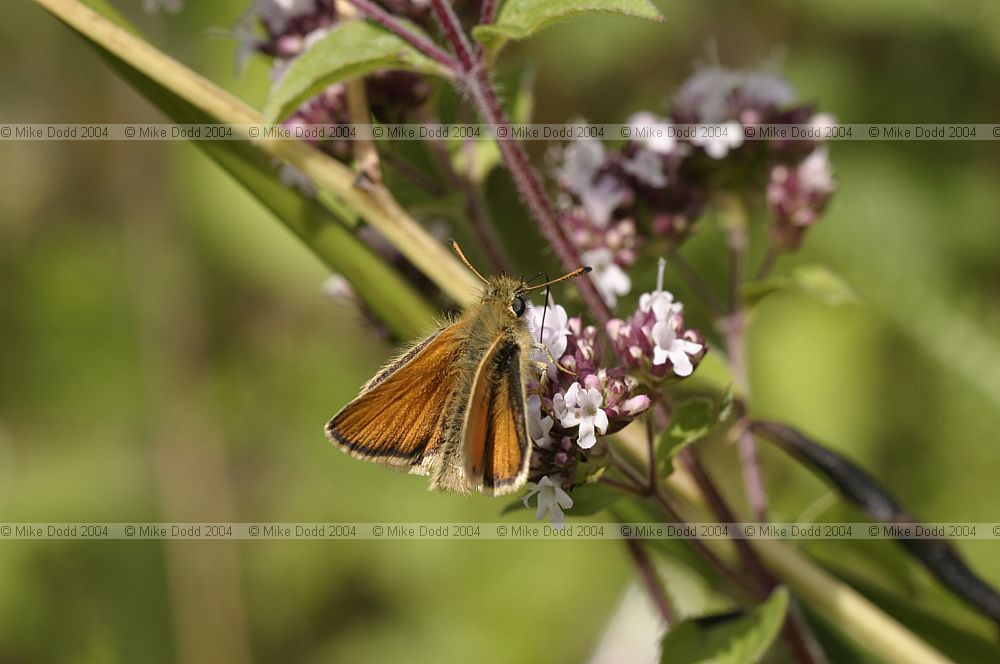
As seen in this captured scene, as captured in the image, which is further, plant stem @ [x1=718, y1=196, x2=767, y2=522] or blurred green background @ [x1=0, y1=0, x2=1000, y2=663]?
blurred green background @ [x1=0, y1=0, x2=1000, y2=663]

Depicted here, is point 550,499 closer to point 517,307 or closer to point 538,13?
point 517,307

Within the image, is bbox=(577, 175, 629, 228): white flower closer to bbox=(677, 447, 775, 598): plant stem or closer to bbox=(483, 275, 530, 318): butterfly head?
bbox=(483, 275, 530, 318): butterfly head

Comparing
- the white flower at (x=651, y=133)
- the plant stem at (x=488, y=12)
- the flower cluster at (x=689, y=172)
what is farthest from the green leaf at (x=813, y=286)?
the plant stem at (x=488, y=12)

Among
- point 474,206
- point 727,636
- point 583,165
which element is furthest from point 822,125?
point 727,636

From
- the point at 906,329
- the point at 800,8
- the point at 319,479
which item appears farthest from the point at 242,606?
the point at 800,8

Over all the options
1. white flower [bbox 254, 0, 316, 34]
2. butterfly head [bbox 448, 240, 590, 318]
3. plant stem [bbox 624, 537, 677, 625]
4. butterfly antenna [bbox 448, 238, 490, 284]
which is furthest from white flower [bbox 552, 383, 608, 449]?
white flower [bbox 254, 0, 316, 34]

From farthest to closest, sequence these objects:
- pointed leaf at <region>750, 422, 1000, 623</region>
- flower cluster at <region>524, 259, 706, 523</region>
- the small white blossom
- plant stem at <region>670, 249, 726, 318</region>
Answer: plant stem at <region>670, 249, 726, 318</region> < pointed leaf at <region>750, 422, 1000, 623</region> < the small white blossom < flower cluster at <region>524, 259, 706, 523</region>
